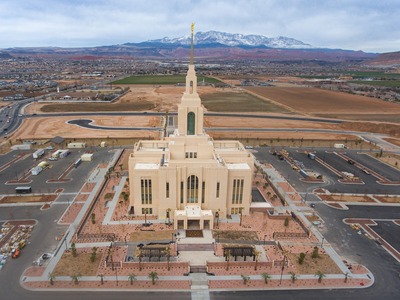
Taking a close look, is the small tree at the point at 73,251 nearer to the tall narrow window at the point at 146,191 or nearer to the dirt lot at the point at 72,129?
the tall narrow window at the point at 146,191

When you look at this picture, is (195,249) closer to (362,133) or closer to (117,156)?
(117,156)

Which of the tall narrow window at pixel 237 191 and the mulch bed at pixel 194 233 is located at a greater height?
the tall narrow window at pixel 237 191

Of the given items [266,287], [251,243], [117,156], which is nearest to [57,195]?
[117,156]

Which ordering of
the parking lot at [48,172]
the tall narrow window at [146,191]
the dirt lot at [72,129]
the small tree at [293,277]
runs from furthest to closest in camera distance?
the dirt lot at [72,129] → the parking lot at [48,172] → the tall narrow window at [146,191] → the small tree at [293,277]

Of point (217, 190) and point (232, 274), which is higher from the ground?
point (217, 190)

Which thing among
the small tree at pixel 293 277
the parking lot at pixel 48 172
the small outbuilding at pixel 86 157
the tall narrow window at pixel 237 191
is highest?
the tall narrow window at pixel 237 191

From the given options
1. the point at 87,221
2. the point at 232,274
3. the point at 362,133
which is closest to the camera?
the point at 232,274

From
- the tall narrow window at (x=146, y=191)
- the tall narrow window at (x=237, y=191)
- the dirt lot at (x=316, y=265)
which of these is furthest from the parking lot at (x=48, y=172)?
the dirt lot at (x=316, y=265)
